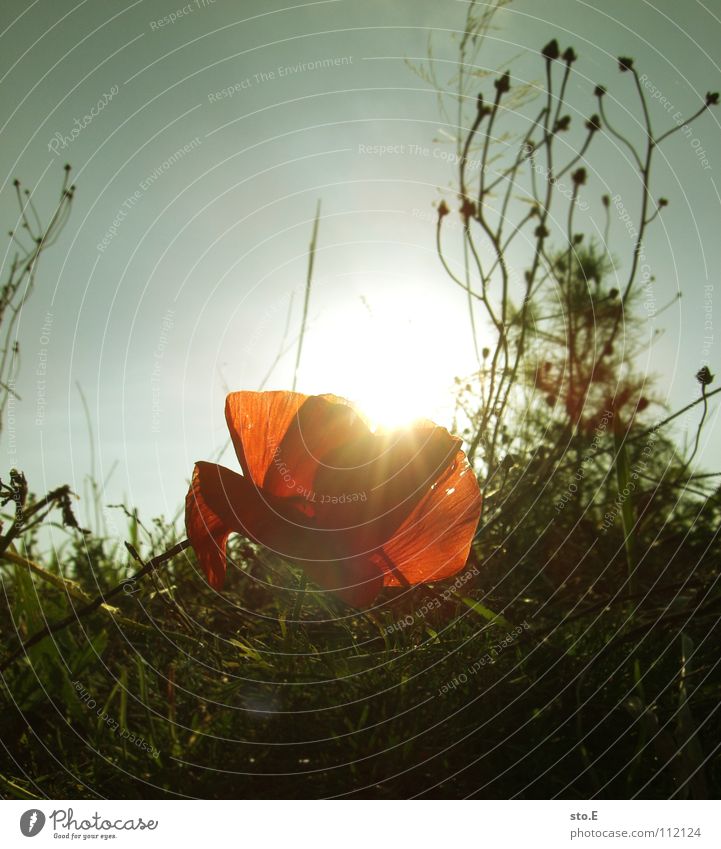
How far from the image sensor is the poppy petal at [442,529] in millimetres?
460

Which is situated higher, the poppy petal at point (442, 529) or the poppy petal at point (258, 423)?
the poppy petal at point (258, 423)

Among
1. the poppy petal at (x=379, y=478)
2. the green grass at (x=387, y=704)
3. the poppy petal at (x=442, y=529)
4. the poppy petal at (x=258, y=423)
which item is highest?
the poppy petal at (x=258, y=423)

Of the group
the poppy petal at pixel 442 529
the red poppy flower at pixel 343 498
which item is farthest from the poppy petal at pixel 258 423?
the poppy petal at pixel 442 529

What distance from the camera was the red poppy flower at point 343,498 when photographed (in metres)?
0.45

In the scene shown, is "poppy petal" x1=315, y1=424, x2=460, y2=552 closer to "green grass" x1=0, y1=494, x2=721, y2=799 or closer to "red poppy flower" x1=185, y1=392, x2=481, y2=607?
"red poppy flower" x1=185, y1=392, x2=481, y2=607

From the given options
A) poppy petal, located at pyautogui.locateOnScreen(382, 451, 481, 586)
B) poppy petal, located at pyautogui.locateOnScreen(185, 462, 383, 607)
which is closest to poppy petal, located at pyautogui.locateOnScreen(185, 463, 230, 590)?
poppy petal, located at pyautogui.locateOnScreen(185, 462, 383, 607)

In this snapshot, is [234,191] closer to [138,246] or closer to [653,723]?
[138,246]

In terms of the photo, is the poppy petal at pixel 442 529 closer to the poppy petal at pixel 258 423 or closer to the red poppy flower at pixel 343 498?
the red poppy flower at pixel 343 498

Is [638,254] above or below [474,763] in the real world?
above

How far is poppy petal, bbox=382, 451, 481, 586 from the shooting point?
46cm

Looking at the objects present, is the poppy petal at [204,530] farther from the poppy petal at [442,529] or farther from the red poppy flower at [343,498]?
the poppy petal at [442,529]

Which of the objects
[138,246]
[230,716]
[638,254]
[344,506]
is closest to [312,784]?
[230,716]

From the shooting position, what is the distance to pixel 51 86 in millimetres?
717

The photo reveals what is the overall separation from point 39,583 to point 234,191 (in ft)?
1.64
